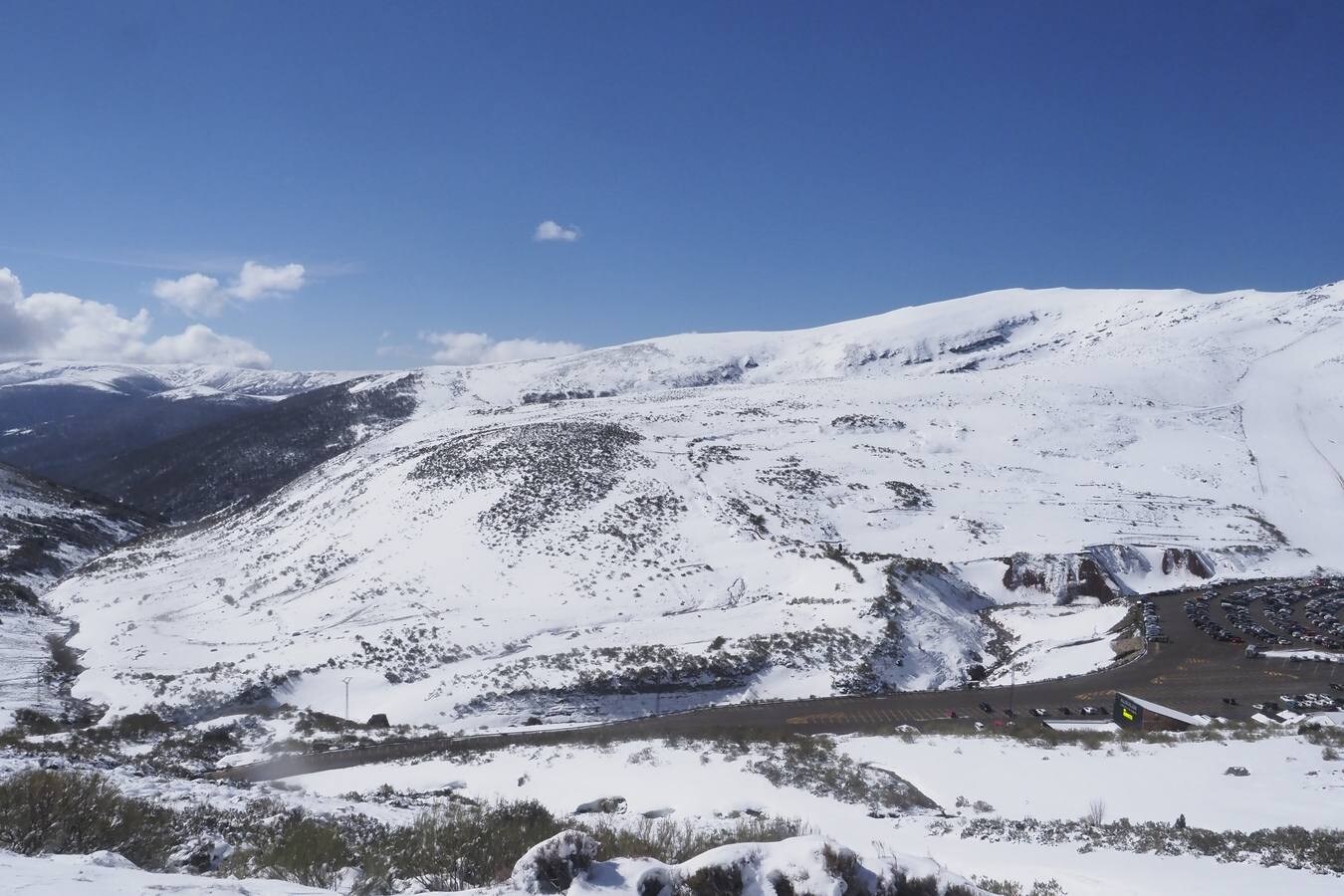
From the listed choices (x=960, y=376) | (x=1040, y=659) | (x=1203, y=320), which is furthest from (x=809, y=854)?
(x=1203, y=320)

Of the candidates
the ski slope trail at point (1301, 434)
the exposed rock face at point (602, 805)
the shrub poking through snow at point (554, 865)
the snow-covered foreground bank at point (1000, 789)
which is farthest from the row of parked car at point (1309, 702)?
the ski slope trail at point (1301, 434)

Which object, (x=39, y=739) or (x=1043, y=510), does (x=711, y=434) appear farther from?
(x=39, y=739)

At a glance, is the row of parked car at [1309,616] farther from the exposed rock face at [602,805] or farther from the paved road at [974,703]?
the exposed rock face at [602,805]

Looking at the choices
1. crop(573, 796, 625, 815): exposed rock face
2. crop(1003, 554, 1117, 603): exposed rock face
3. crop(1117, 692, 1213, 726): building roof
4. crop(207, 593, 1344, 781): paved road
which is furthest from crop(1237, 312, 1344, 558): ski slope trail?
crop(573, 796, 625, 815): exposed rock face

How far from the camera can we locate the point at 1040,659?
98.6 ft

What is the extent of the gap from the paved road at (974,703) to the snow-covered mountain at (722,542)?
228cm

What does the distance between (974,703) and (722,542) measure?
18663 mm

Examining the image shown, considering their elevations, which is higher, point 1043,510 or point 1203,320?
point 1203,320

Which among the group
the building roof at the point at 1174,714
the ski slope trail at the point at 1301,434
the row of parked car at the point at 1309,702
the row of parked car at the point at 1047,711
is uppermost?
the ski slope trail at the point at 1301,434

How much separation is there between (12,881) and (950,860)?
1073cm

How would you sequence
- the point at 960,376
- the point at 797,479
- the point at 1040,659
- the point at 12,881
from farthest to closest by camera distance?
the point at 960,376 → the point at 797,479 → the point at 1040,659 → the point at 12,881

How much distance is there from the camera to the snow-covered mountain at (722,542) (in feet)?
92.8

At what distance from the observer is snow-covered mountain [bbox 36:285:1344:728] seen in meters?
28.3

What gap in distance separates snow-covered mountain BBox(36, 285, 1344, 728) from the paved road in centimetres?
228
